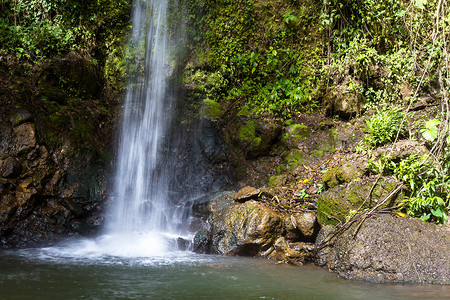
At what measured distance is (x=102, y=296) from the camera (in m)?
3.17

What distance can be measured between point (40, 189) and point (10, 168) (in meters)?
0.65

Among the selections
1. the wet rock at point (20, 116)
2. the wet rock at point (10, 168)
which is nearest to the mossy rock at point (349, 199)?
the wet rock at point (10, 168)

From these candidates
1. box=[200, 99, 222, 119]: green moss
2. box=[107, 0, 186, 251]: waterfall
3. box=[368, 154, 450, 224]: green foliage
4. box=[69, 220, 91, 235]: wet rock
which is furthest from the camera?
box=[200, 99, 222, 119]: green moss


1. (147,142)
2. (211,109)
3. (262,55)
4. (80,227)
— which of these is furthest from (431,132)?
(80,227)

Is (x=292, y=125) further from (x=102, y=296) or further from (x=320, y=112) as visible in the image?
(x=102, y=296)

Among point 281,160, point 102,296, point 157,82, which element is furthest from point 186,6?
point 102,296

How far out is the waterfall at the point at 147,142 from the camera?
6496 millimetres

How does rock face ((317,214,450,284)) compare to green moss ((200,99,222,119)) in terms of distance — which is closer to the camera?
rock face ((317,214,450,284))

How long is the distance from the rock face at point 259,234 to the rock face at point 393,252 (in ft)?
1.87

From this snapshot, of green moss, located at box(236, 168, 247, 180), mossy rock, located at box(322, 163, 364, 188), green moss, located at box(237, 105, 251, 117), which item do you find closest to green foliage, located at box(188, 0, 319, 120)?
green moss, located at box(237, 105, 251, 117)

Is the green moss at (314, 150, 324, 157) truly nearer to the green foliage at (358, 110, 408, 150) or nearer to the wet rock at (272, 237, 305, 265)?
the green foliage at (358, 110, 408, 150)

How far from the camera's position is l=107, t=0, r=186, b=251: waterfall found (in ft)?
21.3

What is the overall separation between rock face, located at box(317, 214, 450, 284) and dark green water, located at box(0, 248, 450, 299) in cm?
22

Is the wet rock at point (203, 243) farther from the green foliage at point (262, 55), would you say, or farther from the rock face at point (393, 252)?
the green foliage at point (262, 55)
